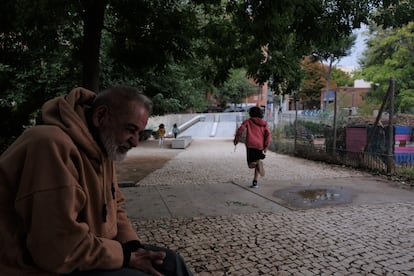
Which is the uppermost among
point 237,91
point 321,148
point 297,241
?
point 237,91

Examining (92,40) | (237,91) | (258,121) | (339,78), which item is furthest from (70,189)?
(339,78)

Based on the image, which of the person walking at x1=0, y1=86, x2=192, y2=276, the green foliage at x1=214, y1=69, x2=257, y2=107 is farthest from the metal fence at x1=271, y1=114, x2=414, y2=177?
the green foliage at x1=214, y1=69, x2=257, y2=107

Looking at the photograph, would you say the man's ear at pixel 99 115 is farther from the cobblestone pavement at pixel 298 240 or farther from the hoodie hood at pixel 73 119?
the cobblestone pavement at pixel 298 240

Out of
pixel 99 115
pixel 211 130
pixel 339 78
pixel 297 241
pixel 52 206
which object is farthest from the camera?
pixel 339 78

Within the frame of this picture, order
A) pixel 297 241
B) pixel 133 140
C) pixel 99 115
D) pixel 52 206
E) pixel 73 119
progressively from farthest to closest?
1. pixel 297 241
2. pixel 133 140
3. pixel 99 115
4. pixel 73 119
5. pixel 52 206

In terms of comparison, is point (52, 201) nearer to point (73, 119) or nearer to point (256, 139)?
point (73, 119)

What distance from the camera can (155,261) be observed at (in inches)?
75.9

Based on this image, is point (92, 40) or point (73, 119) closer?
point (73, 119)

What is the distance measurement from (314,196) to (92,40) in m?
A: 4.63

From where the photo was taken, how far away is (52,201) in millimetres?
1482

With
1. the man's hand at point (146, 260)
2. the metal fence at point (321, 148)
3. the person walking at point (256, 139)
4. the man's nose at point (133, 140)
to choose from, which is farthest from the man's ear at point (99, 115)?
the metal fence at point (321, 148)

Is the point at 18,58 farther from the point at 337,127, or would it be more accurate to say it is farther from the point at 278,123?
the point at 278,123

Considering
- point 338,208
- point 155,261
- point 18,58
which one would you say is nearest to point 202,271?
point 155,261

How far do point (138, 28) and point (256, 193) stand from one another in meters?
3.72
